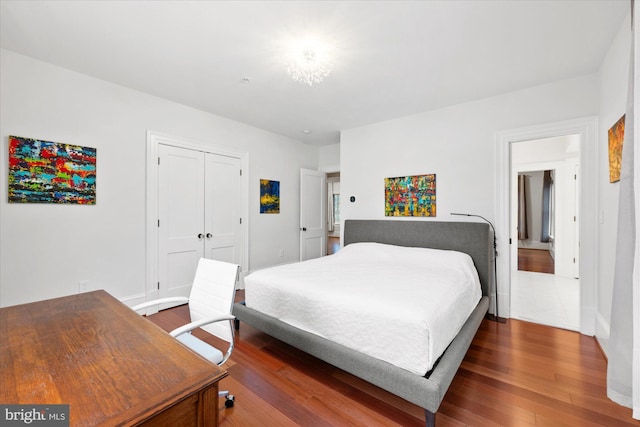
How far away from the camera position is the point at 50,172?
8.44 ft

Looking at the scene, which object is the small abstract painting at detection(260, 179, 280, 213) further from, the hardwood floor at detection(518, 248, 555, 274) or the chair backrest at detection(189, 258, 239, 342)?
the hardwood floor at detection(518, 248, 555, 274)

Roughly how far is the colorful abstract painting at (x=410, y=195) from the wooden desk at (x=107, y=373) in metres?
3.41

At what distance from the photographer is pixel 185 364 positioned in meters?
0.92

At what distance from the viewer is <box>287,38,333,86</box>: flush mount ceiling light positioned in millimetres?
2230

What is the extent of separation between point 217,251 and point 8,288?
2.04m

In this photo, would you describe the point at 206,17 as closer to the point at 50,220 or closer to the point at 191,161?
the point at 191,161

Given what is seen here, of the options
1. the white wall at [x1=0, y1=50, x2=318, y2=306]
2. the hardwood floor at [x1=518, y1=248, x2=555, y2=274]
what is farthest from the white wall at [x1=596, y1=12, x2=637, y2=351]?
the white wall at [x1=0, y1=50, x2=318, y2=306]

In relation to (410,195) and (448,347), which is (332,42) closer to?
(410,195)

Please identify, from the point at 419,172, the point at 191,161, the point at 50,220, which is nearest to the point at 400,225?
the point at 419,172

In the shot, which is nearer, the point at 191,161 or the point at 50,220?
the point at 50,220

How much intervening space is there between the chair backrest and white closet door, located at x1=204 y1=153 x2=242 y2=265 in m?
2.21

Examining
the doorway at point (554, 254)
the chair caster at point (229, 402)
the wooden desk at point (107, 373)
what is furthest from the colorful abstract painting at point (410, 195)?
the wooden desk at point (107, 373)

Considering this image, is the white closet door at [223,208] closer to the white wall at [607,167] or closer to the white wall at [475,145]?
the white wall at [475,145]

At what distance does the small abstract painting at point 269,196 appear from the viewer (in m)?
4.61
